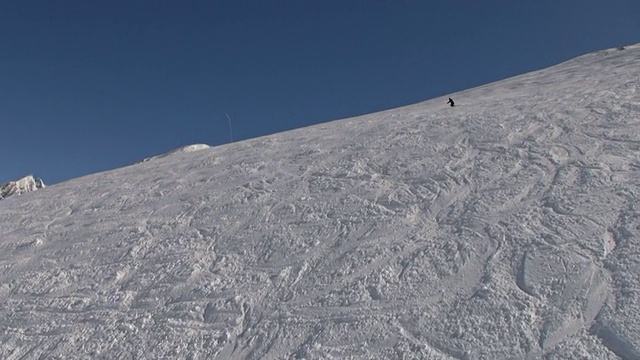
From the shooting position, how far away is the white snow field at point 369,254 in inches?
153

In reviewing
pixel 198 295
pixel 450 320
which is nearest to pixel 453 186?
pixel 450 320

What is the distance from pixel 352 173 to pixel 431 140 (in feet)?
5.55

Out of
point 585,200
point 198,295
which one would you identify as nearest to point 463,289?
point 585,200

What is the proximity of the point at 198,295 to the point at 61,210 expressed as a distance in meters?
5.14

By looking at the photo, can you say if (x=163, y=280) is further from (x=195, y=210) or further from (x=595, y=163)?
(x=595, y=163)

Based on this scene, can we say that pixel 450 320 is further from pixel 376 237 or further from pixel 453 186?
pixel 453 186

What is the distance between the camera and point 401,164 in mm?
7438

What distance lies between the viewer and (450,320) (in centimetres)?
390

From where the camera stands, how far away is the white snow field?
388cm

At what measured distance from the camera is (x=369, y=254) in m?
5.12

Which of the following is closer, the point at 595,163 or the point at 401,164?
the point at 595,163

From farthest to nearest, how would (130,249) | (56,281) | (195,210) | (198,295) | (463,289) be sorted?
(195,210) → (130,249) → (56,281) → (198,295) → (463,289)

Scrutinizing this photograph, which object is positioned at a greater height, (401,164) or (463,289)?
(401,164)

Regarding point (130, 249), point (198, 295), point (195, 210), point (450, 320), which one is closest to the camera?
point (450, 320)
